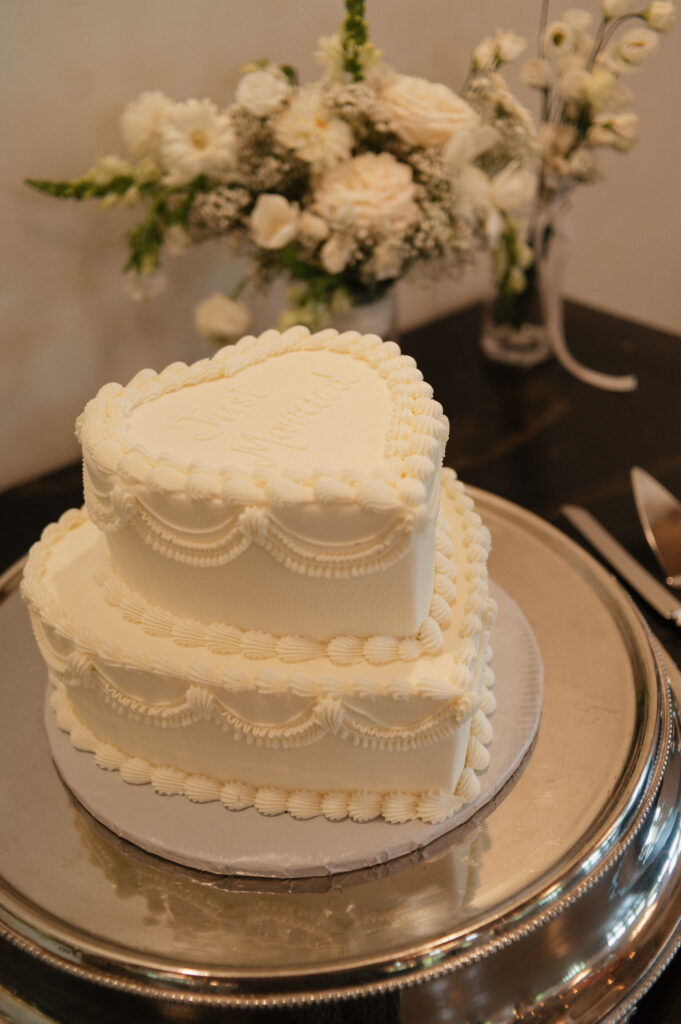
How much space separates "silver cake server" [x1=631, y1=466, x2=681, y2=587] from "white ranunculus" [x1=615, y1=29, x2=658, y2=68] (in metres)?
0.94

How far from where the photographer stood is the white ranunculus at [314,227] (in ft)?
6.18

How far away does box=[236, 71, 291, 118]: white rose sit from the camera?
183 centimetres

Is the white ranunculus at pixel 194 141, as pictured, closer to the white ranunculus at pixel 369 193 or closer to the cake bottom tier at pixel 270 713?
the white ranunculus at pixel 369 193

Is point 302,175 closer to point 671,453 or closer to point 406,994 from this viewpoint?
point 671,453

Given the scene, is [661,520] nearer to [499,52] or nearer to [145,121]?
[499,52]

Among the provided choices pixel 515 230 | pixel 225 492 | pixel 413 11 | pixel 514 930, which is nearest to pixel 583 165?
pixel 515 230

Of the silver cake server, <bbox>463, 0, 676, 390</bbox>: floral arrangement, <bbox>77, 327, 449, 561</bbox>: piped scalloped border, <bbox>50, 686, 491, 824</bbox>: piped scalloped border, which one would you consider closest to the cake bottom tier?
<bbox>50, 686, 491, 824</bbox>: piped scalloped border

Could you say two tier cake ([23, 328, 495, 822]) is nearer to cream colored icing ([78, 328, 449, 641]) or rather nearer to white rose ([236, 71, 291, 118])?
cream colored icing ([78, 328, 449, 641])

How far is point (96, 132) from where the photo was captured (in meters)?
2.01

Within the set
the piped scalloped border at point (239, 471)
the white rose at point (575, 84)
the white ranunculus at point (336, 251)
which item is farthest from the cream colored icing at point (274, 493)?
the white rose at point (575, 84)

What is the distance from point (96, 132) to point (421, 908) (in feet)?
5.63

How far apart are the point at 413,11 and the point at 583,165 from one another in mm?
649

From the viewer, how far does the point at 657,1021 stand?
1.25 m

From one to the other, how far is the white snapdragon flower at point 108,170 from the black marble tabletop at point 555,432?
0.69 metres
